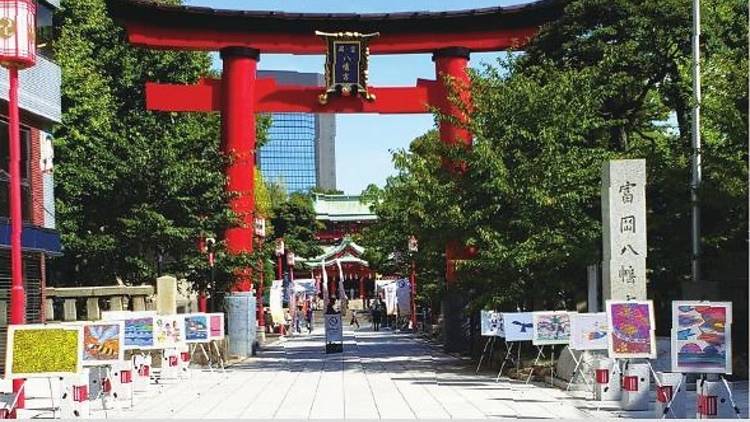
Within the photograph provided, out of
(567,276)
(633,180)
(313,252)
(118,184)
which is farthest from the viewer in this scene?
(313,252)

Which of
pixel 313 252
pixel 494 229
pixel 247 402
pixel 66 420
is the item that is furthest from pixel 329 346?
pixel 313 252

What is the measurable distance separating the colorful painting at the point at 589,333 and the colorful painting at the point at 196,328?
10.2 m

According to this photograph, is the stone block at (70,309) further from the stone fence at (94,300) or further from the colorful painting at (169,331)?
the colorful painting at (169,331)

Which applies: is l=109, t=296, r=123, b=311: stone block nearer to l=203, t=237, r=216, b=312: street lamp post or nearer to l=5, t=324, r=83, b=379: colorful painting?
l=203, t=237, r=216, b=312: street lamp post


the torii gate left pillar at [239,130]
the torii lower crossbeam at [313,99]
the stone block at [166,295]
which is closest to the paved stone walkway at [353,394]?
the stone block at [166,295]

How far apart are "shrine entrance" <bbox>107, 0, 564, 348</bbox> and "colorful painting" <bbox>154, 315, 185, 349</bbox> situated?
932cm

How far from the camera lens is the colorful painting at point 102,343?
1741 centimetres

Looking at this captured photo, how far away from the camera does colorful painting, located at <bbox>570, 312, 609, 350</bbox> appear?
18953 mm

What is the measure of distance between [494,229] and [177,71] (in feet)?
71.4

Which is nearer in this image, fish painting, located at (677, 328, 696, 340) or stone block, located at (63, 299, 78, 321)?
fish painting, located at (677, 328, 696, 340)

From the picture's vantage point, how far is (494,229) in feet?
84.6

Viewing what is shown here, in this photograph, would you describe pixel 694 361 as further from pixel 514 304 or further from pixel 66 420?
pixel 514 304

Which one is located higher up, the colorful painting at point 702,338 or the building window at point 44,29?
the building window at point 44,29

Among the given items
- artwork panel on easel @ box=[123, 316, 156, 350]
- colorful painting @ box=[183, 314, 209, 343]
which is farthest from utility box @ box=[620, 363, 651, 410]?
colorful painting @ box=[183, 314, 209, 343]
